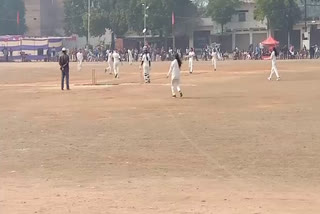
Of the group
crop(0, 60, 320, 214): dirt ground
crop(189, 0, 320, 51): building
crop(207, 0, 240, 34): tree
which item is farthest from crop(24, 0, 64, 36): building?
crop(0, 60, 320, 214): dirt ground

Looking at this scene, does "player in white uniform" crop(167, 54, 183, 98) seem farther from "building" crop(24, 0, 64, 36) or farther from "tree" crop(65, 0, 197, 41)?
"building" crop(24, 0, 64, 36)

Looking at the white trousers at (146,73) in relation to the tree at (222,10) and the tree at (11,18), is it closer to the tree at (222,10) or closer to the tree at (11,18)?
the tree at (222,10)

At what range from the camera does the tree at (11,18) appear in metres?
107

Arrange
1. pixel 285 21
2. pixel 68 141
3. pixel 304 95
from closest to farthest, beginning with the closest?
pixel 68 141 → pixel 304 95 → pixel 285 21

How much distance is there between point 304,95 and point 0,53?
70321mm

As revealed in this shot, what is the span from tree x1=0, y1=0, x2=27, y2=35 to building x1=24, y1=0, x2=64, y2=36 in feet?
6.64

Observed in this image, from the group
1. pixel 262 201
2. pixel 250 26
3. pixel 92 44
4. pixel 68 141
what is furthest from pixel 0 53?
Result: pixel 262 201

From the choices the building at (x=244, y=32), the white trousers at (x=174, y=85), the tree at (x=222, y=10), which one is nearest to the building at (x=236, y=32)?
the building at (x=244, y=32)

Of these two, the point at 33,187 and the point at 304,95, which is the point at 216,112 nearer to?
the point at 304,95

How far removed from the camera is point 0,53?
89.5 meters

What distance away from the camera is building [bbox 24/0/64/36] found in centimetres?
11225

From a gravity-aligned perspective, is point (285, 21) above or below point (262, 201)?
above

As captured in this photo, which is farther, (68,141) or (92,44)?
(92,44)

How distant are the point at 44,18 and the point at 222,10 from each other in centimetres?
3768
